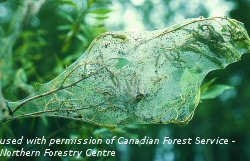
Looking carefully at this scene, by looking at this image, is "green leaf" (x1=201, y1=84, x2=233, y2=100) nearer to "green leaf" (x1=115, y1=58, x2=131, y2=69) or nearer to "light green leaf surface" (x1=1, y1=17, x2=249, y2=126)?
"light green leaf surface" (x1=1, y1=17, x2=249, y2=126)

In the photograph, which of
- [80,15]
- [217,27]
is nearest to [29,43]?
[80,15]

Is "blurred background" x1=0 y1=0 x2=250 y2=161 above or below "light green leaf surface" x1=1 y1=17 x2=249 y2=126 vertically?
below

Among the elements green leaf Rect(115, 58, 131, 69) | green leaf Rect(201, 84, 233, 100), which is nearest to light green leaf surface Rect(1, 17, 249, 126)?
green leaf Rect(115, 58, 131, 69)

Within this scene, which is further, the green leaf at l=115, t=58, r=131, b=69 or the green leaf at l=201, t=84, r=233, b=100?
the green leaf at l=201, t=84, r=233, b=100

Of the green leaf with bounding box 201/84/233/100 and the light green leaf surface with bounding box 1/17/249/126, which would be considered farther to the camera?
the green leaf with bounding box 201/84/233/100

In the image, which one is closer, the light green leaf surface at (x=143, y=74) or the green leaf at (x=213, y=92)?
the light green leaf surface at (x=143, y=74)

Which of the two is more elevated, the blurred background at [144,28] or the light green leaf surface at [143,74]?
the light green leaf surface at [143,74]

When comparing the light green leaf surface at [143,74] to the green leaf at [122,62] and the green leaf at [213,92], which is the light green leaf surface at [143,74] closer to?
the green leaf at [122,62]

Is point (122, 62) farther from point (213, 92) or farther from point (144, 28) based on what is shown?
point (144, 28)

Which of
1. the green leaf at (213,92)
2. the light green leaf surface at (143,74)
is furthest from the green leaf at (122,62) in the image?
the green leaf at (213,92)
